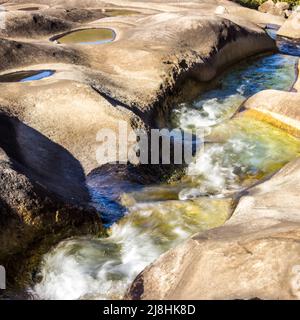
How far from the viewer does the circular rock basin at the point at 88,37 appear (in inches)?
1045

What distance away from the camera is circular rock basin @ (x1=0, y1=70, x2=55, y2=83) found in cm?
1848

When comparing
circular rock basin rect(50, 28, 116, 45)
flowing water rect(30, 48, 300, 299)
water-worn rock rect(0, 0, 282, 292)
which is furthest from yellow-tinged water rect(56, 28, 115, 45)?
flowing water rect(30, 48, 300, 299)

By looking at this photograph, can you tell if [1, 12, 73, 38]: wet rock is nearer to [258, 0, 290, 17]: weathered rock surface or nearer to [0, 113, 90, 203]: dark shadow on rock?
[0, 113, 90, 203]: dark shadow on rock

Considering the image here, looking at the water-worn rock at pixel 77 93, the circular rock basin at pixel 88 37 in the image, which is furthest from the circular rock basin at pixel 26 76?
the circular rock basin at pixel 88 37

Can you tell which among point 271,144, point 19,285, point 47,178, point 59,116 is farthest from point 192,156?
point 19,285

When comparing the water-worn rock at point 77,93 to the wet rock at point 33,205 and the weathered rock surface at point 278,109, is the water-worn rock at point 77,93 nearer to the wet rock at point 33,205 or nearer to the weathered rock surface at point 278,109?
the wet rock at point 33,205

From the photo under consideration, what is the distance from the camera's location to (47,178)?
12711mm

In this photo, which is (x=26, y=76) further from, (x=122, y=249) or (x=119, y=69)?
(x=122, y=249)

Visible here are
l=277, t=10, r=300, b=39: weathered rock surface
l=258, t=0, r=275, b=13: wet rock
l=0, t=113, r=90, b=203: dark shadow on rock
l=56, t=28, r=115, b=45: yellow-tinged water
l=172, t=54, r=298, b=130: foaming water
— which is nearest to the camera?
l=0, t=113, r=90, b=203: dark shadow on rock

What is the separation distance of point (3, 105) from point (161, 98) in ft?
21.7

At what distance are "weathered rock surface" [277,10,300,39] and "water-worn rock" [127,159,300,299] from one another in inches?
1051

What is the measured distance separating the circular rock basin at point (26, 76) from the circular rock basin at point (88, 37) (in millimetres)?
7219

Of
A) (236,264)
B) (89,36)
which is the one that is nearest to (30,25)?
(89,36)

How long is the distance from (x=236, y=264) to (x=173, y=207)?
4910 mm
